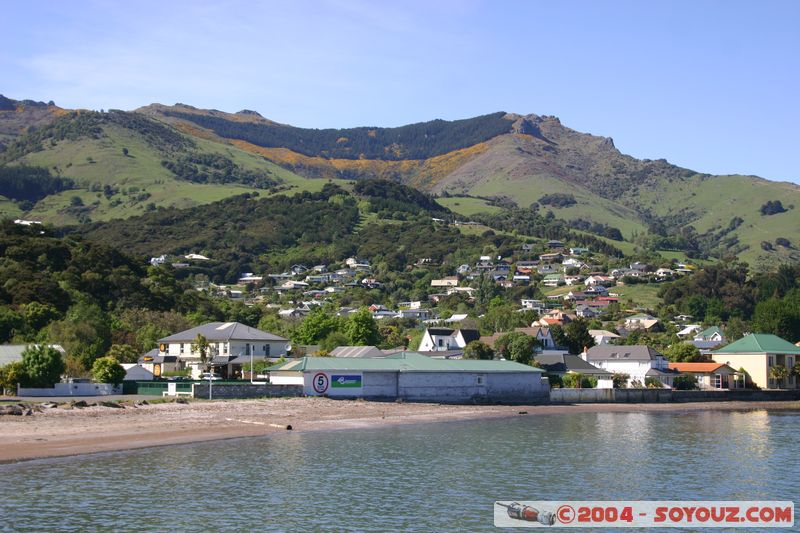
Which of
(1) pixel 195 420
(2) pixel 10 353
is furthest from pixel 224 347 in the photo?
(1) pixel 195 420

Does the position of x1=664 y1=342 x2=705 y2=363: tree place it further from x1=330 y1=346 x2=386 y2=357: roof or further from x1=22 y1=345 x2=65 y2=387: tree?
x1=22 y1=345 x2=65 y2=387: tree

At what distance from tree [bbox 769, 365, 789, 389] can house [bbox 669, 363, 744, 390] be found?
3470 mm

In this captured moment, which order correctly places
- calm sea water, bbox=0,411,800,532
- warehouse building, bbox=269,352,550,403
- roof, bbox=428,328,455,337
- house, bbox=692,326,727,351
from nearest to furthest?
calm sea water, bbox=0,411,800,532 < warehouse building, bbox=269,352,550,403 < roof, bbox=428,328,455,337 < house, bbox=692,326,727,351

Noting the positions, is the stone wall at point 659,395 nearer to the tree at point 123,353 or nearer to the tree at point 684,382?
the tree at point 684,382

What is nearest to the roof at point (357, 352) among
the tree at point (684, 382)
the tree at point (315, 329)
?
the tree at point (315, 329)

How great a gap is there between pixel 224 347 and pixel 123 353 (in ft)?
29.9

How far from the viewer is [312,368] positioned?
6744 cm

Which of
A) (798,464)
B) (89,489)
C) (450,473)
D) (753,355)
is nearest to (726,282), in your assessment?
(753,355)

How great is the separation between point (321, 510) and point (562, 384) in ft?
187

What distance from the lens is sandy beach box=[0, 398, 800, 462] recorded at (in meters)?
41.2

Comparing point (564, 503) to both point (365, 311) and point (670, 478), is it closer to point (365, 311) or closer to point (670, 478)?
point (670, 478)

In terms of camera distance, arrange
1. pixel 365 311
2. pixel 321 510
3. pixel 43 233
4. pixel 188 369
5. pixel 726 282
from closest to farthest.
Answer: pixel 321 510 < pixel 188 369 < pixel 365 311 < pixel 43 233 < pixel 726 282

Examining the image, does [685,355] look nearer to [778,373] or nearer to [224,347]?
[778,373]

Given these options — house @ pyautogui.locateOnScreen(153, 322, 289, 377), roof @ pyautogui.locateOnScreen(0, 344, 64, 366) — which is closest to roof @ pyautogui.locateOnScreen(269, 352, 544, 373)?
house @ pyautogui.locateOnScreen(153, 322, 289, 377)
